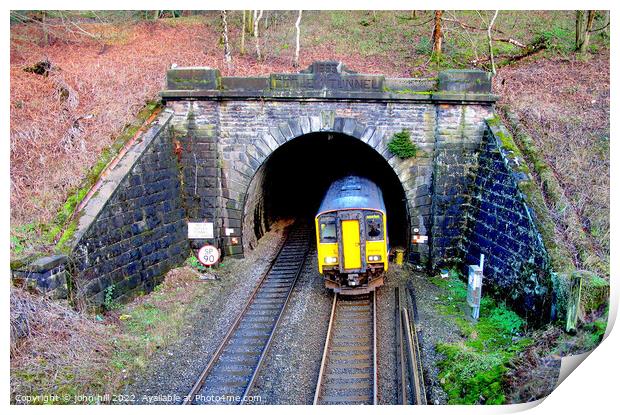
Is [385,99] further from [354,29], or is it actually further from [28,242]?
[354,29]

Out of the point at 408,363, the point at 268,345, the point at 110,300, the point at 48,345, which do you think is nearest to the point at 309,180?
the point at 110,300

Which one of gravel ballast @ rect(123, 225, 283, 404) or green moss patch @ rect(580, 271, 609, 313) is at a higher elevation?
green moss patch @ rect(580, 271, 609, 313)

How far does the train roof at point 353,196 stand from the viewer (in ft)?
43.7

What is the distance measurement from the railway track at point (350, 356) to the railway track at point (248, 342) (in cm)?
141

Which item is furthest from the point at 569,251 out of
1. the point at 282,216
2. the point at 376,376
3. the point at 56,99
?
the point at 56,99

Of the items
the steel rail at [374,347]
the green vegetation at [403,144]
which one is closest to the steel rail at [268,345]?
the steel rail at [374,347]

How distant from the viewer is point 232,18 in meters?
28.9

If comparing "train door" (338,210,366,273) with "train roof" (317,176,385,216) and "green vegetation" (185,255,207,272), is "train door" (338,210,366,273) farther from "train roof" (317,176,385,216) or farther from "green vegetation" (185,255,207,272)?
"green vegetation" (185,255,207,272)

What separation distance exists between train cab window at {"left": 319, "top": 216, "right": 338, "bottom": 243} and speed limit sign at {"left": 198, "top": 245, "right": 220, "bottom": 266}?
3.51 metres

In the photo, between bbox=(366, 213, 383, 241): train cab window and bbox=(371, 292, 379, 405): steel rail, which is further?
bbox=(366, 213, 383, 241): train cab window

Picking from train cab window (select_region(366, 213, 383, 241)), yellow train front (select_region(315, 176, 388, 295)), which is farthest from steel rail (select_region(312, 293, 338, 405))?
train cab window (select_region(366, 213, 383, 241))

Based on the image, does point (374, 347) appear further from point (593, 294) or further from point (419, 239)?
point (419, 239)

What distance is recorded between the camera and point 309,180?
83.1 ft

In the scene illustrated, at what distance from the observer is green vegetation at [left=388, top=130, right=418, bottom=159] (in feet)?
49.5
